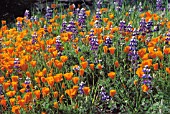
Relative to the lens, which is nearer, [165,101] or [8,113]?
[165,101]

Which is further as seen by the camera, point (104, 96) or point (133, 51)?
point (133, 51)

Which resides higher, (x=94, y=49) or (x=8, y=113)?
(x=94, y=49)

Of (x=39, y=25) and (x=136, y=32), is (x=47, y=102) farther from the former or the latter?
(x=39, y=25)

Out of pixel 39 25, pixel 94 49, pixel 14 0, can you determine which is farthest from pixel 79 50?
pixel 14 0

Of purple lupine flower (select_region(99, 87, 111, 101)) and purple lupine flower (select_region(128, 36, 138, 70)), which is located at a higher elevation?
purple lupine flower (select_region(128, 36, 138, 70))

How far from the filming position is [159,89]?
13.1 ft

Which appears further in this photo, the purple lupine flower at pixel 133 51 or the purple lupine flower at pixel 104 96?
the purple lupine flower at pixel 133 51

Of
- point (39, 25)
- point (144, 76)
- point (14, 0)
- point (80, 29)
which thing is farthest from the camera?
point (14, 0)

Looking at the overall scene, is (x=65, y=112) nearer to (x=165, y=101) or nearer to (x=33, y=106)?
(x=33, y=106)

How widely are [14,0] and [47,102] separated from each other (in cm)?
516

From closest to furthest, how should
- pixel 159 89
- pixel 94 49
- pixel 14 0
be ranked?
1. pixel 159 89
2. pixel 94 49
3. pixel 14 0

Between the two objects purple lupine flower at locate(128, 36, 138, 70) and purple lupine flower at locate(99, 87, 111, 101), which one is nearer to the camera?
purple lupine flower at locate(99, 87, 111, 101)

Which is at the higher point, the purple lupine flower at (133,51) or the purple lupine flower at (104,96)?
the purple lupine flower at (133,51)

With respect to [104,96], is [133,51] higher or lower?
higher
